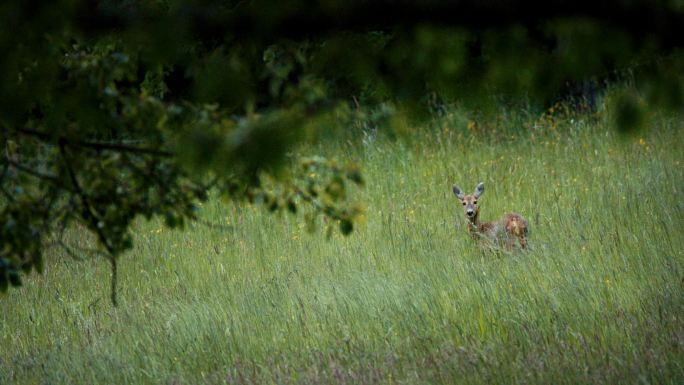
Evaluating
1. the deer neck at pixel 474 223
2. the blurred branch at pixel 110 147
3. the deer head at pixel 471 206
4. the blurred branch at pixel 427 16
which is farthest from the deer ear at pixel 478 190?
the blurred branch at pixel 427 16

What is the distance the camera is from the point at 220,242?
40.4 ft

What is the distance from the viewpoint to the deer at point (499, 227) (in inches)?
392

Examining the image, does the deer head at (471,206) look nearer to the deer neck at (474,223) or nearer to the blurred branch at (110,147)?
the deer neck at (474,223)

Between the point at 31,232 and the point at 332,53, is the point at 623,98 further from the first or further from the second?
the point at 31,232

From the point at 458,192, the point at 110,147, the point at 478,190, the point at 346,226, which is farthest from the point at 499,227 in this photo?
the point at 110,147

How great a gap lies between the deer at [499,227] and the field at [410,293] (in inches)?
6.9

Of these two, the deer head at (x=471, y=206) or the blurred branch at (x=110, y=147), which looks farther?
the deer head at (x=471, y=206)

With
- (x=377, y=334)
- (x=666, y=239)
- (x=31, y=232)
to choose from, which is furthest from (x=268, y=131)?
(x=666, y=239)

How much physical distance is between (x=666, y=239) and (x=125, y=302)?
539 centimetres

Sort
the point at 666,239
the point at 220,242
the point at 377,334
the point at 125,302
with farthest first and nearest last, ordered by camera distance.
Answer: the point at 220,242, the point at 125,302, the point at 666,239, the point at 377,334

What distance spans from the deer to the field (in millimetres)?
174

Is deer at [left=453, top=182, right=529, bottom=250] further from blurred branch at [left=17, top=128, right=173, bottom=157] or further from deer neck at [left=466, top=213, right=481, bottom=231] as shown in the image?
blurred branch at [left=17, top=128, right=173, bottom=157]

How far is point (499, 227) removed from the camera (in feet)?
34.3

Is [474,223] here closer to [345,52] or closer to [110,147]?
[110,147]
